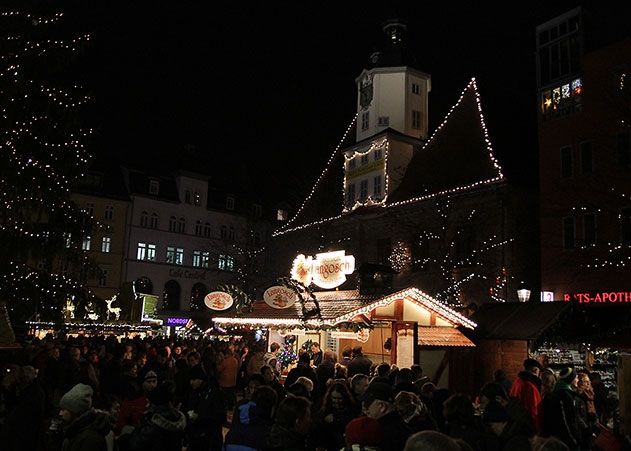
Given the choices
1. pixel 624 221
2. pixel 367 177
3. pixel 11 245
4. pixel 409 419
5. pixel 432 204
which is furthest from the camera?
pixel 367 177

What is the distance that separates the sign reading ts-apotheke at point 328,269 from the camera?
1908cm

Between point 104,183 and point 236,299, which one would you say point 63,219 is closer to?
point 236,299

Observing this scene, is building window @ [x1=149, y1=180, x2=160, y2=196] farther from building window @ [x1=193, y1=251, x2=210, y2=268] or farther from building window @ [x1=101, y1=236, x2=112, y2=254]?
building window @ [x1=193, y1=251, x2=210, y2=268]

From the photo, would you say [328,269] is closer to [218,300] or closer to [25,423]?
[218,300]

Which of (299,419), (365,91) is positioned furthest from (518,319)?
(365,91)

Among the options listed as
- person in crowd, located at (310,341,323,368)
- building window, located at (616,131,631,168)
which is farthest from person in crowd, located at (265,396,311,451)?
building window, located at (616,131,631,168)

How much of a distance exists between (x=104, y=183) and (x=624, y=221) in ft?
114

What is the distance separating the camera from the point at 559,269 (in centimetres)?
2470

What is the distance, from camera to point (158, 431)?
583cm

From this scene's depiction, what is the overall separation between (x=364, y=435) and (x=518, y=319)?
45.3ft

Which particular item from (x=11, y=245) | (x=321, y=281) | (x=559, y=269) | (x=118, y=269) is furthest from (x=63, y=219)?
(x=118, y=269)

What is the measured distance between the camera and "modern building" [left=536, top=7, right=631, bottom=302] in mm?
22734

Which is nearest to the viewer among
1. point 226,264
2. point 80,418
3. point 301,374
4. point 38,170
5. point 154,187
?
point 80,418

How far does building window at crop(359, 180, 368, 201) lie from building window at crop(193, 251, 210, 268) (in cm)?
1873
